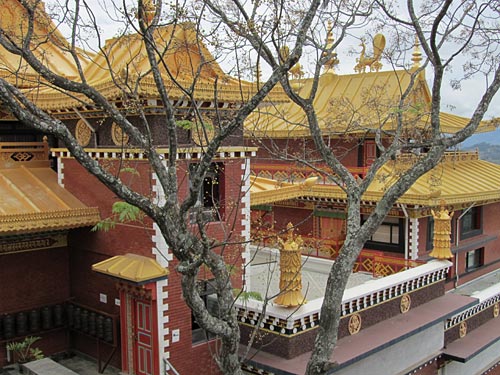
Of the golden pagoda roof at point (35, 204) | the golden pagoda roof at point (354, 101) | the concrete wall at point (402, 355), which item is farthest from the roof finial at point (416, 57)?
the golden pagoda roof at point (35, 204)

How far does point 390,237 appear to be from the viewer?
1955 cm

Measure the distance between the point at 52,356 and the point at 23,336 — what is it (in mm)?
952

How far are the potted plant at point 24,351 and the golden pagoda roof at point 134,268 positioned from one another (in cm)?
255

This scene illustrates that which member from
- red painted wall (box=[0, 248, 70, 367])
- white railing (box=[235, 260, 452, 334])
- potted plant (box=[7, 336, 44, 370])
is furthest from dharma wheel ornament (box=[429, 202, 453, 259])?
potted plant (box=[7, 336, 44, 370])

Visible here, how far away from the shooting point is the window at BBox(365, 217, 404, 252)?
1923 cm

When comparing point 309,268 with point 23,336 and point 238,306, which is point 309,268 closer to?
point 238,306

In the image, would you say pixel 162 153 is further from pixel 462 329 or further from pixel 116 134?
pixel 462 329

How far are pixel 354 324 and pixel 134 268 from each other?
507 cm

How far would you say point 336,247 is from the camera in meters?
20.4

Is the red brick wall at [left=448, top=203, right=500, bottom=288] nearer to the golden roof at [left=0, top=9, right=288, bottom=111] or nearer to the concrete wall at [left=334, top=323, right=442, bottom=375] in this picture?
the concrete wall at [left=334, top=323, right=442, bottom=375]

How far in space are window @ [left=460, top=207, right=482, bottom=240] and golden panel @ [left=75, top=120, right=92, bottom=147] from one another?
14.0 metres

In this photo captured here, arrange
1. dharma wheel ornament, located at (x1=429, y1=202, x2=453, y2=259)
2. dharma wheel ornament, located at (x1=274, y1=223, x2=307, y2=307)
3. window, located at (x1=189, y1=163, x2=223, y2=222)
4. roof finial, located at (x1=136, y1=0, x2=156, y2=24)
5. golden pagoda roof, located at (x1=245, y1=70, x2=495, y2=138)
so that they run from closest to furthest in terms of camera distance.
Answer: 1. roof finial, located at (x1=136, y1=0, x2=156, y2=24)
2. dharma wheel ornament, located at (x1=274, y1=223, x2=307, y2=307)
3. window, located at (x1=189, y1=163, x2=223, y2=222)
4. dharma wheel ornament, located at (x1=429, y1=202, x2=453, y2=259)
5. golden pagoda roof, located at (x1=245, y1=70, x2=495, y2=138)

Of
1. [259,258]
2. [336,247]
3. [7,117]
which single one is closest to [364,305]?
[259,258]

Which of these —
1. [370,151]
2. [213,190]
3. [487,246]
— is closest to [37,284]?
[213,190]
